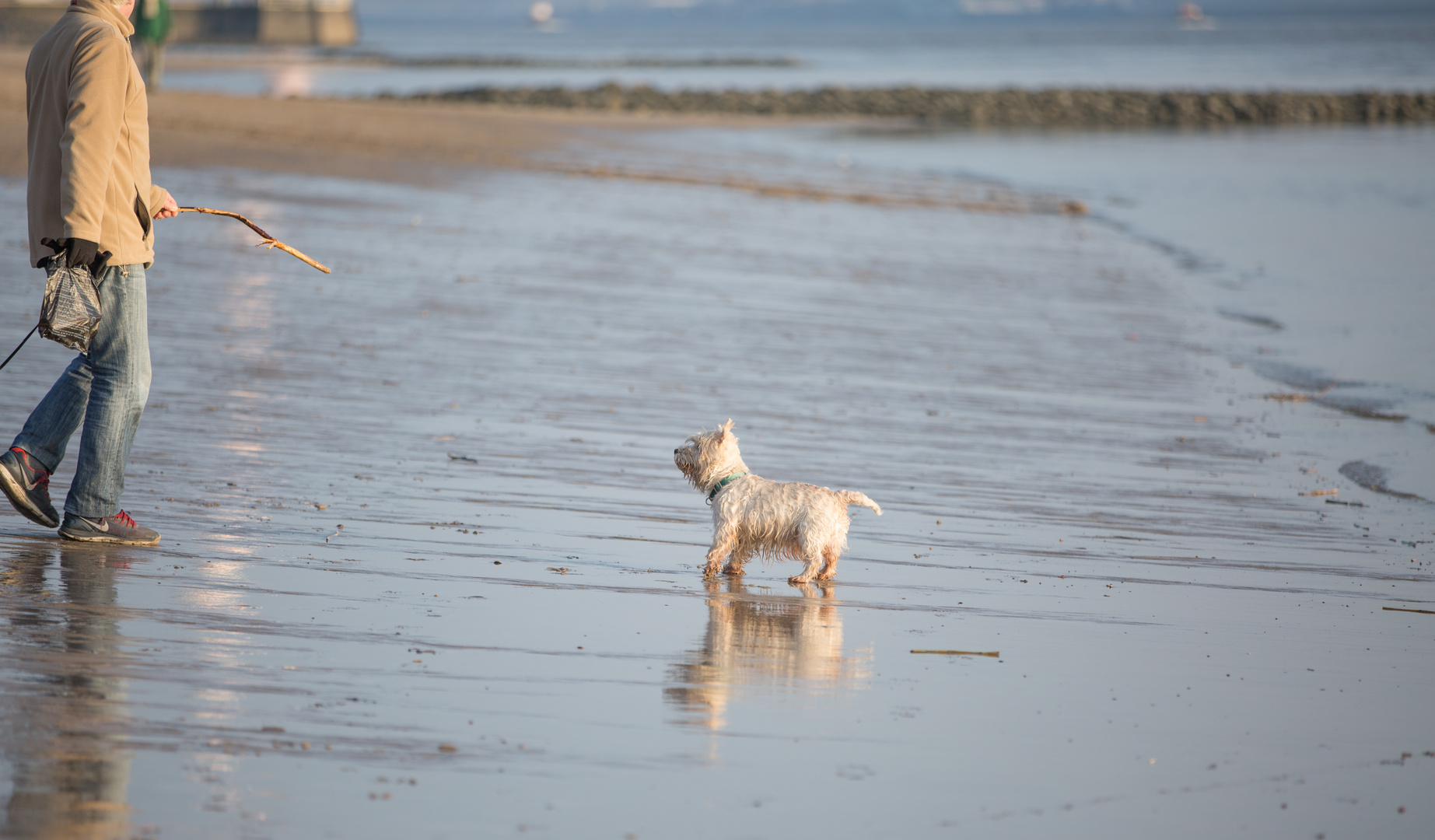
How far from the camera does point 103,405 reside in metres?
5.20

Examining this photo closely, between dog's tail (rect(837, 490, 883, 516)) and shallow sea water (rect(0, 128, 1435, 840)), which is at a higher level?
dog's tail (rect(837, 490, 883, 516))

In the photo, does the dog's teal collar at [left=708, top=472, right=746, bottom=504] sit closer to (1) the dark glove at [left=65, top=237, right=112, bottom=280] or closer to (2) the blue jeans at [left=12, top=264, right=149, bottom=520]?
(2) the blue jeans at [left=12, top=264, right=149, bottom=520]

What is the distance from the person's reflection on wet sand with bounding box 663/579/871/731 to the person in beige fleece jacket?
2288 mm

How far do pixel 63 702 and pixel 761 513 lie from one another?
2797mm

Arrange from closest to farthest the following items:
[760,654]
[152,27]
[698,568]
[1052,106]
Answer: [760,654] < [698,568] < [152,27] < [1052,106]

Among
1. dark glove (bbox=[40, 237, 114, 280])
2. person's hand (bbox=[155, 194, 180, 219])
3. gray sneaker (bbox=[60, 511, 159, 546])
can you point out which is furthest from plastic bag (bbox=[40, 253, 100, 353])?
gray sneaker (bbox=[60, 511, 159, 546])

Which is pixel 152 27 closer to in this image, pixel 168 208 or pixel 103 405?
pixel 168 208

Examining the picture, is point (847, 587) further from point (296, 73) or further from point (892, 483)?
point (296, 73)

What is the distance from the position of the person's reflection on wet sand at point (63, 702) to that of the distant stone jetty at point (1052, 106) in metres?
43.3

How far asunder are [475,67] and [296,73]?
1003 inches

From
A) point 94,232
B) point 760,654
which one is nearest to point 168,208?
point 94,232

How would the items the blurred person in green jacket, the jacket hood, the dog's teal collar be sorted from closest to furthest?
1. the jacket hood
2. the dog's teal collar
3. the blurred person in green jacket

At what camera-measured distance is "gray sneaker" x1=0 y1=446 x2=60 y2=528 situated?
5172mm

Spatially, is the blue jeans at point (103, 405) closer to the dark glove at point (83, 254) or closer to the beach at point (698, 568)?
the dark glove at point (83, 254)
